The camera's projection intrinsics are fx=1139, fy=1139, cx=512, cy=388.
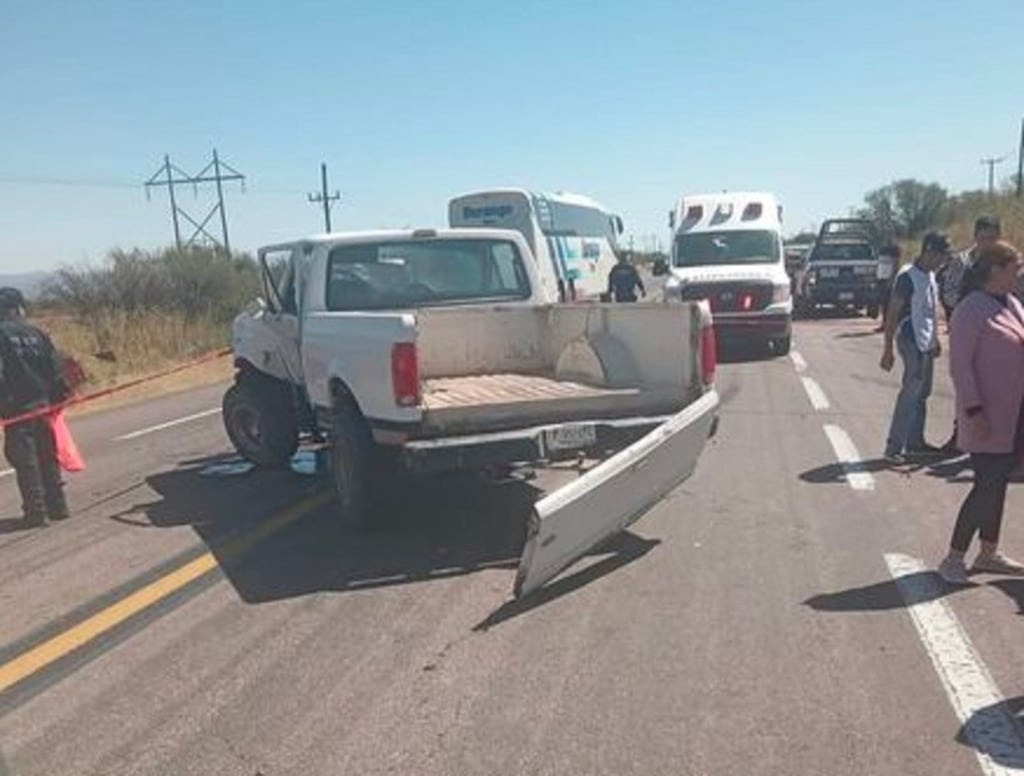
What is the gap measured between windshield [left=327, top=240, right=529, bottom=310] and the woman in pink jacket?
402 cm

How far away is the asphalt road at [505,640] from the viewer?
13.6 feet

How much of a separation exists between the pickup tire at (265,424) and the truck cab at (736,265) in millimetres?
11066

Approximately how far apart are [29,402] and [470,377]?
3.40 metres

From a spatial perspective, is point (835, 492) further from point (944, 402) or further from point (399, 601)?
point (944, 402)

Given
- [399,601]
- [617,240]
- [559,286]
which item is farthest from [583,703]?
[617,240]

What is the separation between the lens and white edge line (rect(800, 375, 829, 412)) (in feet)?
43.5

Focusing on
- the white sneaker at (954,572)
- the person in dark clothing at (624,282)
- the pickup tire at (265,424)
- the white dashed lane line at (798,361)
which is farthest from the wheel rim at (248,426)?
the person in dark clothing at (624,282)

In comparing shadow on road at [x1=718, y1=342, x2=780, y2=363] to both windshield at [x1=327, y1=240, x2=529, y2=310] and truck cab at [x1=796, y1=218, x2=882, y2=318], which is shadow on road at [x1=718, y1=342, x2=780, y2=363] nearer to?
truck cab at [x1=796, y1=218, x2=882, y2=318]

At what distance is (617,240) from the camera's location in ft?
147

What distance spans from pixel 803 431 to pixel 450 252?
4.31 metres

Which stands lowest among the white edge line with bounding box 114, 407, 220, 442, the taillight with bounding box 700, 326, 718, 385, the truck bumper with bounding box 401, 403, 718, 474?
the white edge line with bounding box 114, 407, 220, 442

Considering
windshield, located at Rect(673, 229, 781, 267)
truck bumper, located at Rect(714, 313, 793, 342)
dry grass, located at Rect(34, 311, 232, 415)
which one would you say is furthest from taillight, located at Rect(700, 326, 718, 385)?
dry grass, located at Rect(34, 311, 232, 415)

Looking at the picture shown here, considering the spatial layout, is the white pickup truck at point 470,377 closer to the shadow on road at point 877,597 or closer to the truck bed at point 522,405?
the truck bed at point 522,405

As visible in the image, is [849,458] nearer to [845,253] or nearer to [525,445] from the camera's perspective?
[525,445]
